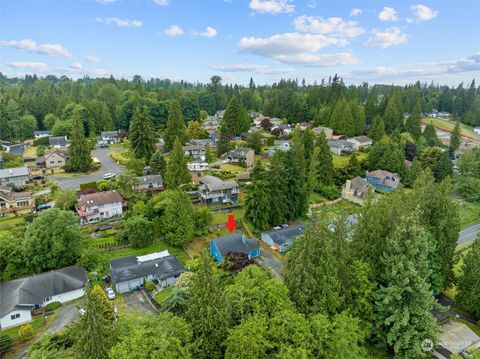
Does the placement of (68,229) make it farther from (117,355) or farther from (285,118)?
(285,118)

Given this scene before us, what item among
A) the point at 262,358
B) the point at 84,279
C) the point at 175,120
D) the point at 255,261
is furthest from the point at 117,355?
the point at 175,120

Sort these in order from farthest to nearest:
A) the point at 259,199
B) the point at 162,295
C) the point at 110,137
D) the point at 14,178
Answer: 1. the point at 110,137
2. the point at 14,178
3. the point at 259,199
4. the point at 162,295

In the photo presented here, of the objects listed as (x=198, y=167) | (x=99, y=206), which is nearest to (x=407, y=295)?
(x=99, y=206)

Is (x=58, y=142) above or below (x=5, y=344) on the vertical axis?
above

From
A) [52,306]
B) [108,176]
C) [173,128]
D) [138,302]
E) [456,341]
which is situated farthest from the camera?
[173,128]

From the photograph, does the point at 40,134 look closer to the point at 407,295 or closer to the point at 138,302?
the point at 138,302

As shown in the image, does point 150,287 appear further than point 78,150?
No

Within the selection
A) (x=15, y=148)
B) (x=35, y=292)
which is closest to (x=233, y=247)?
(x=35, y=292)

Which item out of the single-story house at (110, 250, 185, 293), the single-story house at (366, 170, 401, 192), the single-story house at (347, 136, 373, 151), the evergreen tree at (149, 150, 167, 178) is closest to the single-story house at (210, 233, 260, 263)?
the single-story house at (110, 250, 185, 293)

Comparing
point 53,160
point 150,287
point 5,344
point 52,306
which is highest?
point 53,160
